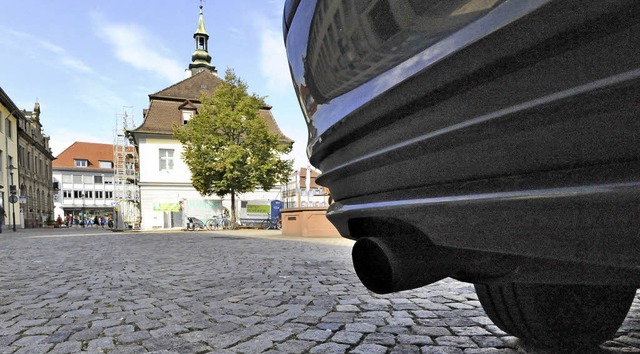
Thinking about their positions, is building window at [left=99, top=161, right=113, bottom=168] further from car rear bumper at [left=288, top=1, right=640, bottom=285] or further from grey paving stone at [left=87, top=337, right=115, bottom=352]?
car rear bumper at [left=288, top=1, right=640, bottom=285]

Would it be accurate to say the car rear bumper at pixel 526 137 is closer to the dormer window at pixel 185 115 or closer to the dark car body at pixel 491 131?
the dark car body at pixel 491 131

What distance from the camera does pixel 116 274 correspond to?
5082mm

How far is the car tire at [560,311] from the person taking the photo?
5.12ft

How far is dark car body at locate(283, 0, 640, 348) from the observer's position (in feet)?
1.91

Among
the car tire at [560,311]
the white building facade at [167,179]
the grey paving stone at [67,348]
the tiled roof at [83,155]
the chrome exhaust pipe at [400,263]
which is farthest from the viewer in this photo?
the tiled roof at [83,155]

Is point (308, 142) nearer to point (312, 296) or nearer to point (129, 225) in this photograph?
point (312, 296)

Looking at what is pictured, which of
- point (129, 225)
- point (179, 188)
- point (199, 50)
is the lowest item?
point (129, 225)

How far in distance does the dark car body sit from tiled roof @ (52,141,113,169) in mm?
76778

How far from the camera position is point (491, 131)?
0.73 m

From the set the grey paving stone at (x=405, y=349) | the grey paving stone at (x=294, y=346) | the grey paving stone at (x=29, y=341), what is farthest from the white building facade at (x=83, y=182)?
the grey paving stone at (x=405, y=349)

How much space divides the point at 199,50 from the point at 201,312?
159 feet

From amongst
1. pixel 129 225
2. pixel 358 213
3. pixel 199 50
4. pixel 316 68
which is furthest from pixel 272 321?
pixel 199 50

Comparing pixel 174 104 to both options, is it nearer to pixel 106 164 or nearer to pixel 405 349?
pixel 405 349

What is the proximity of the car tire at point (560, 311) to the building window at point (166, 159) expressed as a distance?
92.5 feet
